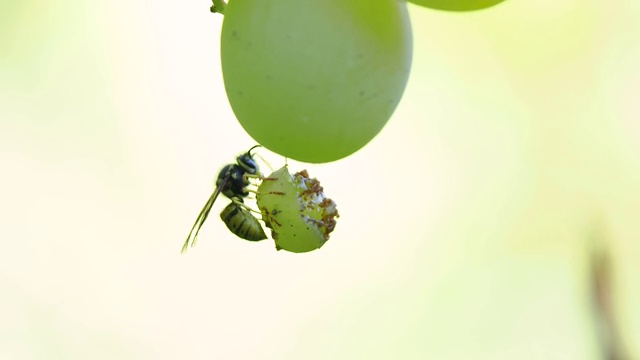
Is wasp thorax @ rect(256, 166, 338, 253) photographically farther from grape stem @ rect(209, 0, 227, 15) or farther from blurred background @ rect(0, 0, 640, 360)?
blurred background @ rect(0, 0, 640, 360)

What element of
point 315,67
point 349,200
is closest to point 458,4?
point 315,67

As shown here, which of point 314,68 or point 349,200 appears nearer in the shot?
point 314,68

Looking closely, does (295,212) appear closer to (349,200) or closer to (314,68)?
(314,68)

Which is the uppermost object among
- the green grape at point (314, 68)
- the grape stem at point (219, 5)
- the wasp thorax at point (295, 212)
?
the grape stem at point (219, 5)

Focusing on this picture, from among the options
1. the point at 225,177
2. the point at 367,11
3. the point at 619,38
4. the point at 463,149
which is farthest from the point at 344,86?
the point at 619,38

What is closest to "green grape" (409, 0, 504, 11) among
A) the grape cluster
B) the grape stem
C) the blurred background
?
the grape cluster

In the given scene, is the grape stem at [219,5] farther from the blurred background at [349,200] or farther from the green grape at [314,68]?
the blurred background at [349,200]

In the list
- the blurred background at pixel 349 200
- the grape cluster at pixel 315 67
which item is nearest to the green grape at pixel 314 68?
the grape cluster at pixel 315 67
